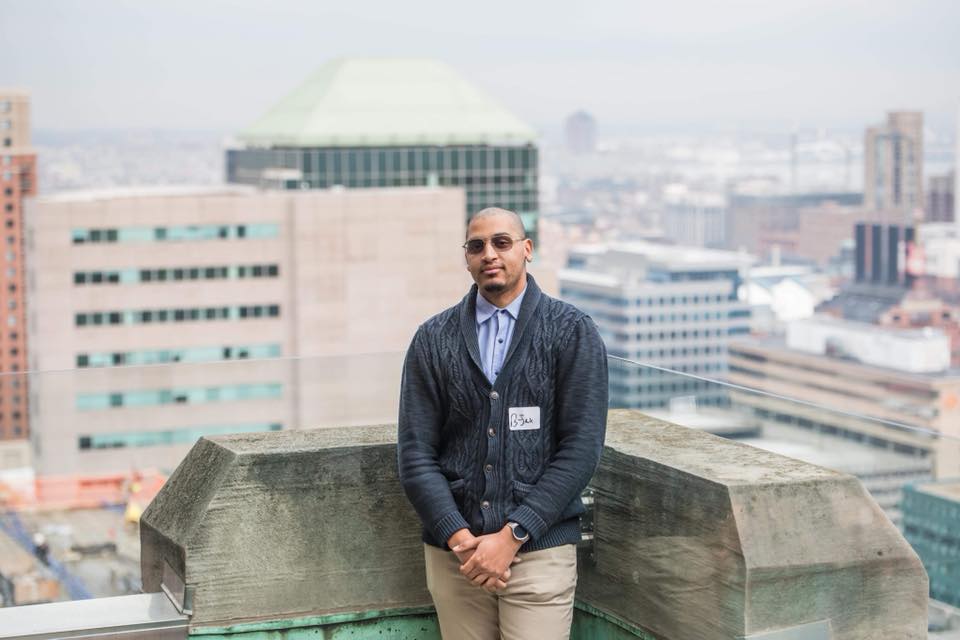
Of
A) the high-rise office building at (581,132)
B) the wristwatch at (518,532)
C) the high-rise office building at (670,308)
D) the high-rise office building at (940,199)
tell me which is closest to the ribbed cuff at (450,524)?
the wristwatch at (518,532)

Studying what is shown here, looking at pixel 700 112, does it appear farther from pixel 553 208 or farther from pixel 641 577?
pixel 641 577

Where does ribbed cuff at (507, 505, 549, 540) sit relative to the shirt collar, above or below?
below

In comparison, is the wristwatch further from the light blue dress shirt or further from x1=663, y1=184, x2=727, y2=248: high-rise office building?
x1=663, y1=184, x2=727, y2=248: high-rise office building

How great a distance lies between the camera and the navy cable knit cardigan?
11.3ft

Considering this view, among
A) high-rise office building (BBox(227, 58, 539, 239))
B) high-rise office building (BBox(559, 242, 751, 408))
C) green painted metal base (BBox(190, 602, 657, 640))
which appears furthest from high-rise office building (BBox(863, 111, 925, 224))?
green painted metal base (BBox(190, 602, 657, 640))

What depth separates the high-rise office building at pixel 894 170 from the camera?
185750 millimetres

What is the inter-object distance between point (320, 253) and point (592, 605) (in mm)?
74610

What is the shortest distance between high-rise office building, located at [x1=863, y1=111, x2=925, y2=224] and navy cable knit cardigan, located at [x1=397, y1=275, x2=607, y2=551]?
187 metres

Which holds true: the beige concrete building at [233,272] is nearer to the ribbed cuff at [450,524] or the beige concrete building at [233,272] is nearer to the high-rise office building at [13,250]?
the high-rise office building at [13,250]

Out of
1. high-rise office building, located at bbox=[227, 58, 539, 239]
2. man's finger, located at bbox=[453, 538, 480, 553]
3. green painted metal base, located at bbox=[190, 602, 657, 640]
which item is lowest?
green painted metal base, located at bbox=[190, 602, 657, 640]

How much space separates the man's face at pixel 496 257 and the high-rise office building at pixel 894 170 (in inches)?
7362

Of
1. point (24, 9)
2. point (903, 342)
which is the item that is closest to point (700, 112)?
point (903, 342)

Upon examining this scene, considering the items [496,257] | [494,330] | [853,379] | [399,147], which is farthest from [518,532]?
[853,379]

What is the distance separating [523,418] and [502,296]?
0.90 feet
